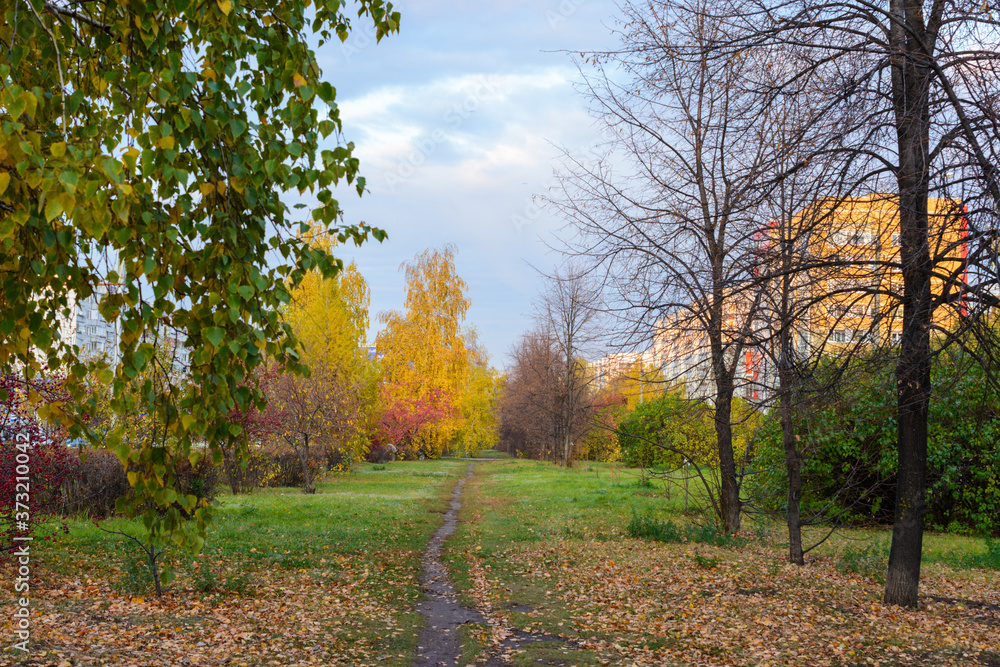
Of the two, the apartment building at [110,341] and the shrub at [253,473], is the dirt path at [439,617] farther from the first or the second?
the shrub at [253,473]

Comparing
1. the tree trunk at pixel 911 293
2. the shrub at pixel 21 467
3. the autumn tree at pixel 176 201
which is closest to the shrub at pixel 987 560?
the tree trunk at pixel 911 293

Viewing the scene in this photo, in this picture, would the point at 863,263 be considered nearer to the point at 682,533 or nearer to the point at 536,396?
the point at 682,533

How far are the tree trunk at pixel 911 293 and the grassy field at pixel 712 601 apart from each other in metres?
0.77

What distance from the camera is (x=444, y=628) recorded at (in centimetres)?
731

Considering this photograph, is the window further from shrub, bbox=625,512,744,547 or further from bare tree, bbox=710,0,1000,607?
shrub, bbox=625,512,744,547

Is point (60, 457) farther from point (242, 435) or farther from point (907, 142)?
point (907, 142)

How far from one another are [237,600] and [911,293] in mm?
7831

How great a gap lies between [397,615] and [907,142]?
7314mm

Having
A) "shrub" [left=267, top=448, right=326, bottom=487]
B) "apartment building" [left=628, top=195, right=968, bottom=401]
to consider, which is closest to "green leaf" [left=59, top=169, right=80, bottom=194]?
"apartment building" [left=628, top=195, right=968, bottom=401]

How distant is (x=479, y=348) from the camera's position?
6525cm

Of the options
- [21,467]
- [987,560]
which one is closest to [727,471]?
[987,560]

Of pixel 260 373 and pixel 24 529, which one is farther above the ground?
pixel 260 373

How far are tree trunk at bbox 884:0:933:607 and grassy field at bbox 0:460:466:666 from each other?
5.50m

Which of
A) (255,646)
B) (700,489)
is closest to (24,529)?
(255,646)
